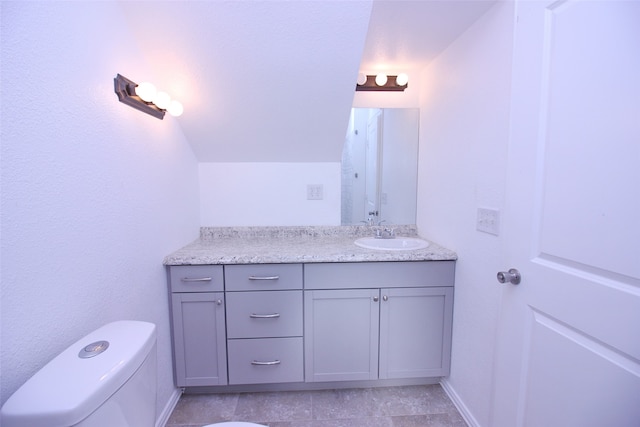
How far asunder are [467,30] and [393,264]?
1.28 meters

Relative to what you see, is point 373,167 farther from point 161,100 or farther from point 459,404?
point 459,404

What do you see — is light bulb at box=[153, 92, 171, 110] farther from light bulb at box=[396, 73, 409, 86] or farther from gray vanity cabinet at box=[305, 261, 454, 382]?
light bulb at box=[396, 73, 409, 86]

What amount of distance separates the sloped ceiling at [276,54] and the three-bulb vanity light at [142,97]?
0.31 ft

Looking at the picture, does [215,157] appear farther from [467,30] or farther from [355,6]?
[467,30]

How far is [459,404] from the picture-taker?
4.66 ft

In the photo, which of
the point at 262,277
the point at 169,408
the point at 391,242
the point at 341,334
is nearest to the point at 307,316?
the point at 341,334

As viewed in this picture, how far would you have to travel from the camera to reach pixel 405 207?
1.93 m

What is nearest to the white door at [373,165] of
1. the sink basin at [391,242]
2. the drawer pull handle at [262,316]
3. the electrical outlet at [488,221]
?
the sink basin at [391,242]

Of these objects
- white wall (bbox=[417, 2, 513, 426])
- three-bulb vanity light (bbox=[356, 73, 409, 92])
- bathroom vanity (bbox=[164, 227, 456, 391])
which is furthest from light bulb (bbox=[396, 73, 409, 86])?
bathroom vanity (bbox=[164, 227, 456, 391])

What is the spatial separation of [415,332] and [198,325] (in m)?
1.24

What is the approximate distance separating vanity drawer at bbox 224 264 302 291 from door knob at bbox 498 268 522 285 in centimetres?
92

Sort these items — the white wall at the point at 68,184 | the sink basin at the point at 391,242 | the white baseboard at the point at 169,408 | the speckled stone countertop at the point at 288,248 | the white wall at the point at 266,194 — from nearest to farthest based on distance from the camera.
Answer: the white wall at the point at 68,184, the white baseboard at the point at 169,408, the speckled stone countertop at the point at 288,248, the sink basin at the point at 391,242, the white wall at the point at 266,194

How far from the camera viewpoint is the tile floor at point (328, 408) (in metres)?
1.36

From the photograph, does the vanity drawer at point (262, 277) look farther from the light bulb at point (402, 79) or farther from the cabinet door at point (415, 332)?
the light bulb at point (402, 79)
